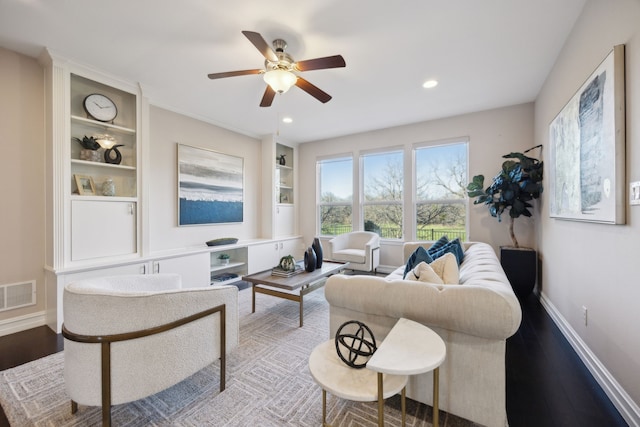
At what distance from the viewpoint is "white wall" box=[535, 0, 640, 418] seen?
1.41 meters

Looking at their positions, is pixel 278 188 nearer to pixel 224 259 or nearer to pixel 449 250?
pixel 224 259

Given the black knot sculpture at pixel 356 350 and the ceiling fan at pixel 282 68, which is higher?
the ceiling fan at pixel 282 68

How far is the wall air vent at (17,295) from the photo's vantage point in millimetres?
2422

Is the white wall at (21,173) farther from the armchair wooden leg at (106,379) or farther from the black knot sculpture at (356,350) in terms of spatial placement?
the black knot sculpture at (356,350)

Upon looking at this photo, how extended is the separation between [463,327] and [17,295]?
12.7 ft

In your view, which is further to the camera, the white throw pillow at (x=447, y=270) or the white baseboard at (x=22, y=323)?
the white baseboard at (x=22, y=323)

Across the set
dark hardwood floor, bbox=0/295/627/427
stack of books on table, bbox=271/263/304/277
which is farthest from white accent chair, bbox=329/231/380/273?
dark hardwood floor, bbox=0/295/627/427

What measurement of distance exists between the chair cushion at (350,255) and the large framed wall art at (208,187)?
6.39 feet

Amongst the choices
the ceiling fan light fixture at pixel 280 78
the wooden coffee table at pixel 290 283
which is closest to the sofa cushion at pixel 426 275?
the wooden coffee table at pixel 290 283

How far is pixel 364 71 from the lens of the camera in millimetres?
2795

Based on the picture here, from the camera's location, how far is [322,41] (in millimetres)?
2285

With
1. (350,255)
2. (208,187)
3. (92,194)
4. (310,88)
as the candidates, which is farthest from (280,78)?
(350,255)

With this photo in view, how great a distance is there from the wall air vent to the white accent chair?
368 centimetres

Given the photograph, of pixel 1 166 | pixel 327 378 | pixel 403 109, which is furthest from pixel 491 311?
pixel 1 166
